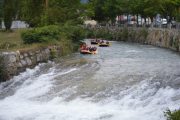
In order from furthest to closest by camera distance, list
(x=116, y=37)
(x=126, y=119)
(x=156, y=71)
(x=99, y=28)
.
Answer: (x=99, y=28)
(x=116, y=37)
(x=156, y=71)
(x=126, y=119)

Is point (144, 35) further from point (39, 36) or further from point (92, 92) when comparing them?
point (92, 92)

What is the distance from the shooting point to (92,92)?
23.8m

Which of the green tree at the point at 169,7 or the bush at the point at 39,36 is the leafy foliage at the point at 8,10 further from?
the green tree at the point at 169,7

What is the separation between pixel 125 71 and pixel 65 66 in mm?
4579

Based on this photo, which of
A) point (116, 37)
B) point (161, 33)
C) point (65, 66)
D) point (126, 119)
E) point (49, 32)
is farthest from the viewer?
point (116, 37)

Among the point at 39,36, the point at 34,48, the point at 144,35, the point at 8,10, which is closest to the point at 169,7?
the point at 144,35

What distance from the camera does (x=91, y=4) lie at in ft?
280

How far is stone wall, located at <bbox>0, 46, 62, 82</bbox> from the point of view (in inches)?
1136

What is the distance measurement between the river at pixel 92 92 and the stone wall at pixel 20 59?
20.9 inches

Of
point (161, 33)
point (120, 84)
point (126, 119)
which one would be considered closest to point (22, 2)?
point (161, 33)

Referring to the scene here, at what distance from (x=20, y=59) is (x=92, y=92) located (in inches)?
362

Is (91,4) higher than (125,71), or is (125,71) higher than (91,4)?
(91,4)

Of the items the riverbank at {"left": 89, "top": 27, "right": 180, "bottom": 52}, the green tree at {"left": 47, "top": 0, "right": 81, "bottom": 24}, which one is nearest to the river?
the riverbank at {"left": 89, "top": 27, "right": 180, "bottom": 52}

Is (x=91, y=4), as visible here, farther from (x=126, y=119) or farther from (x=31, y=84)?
(x=126, y=119)
